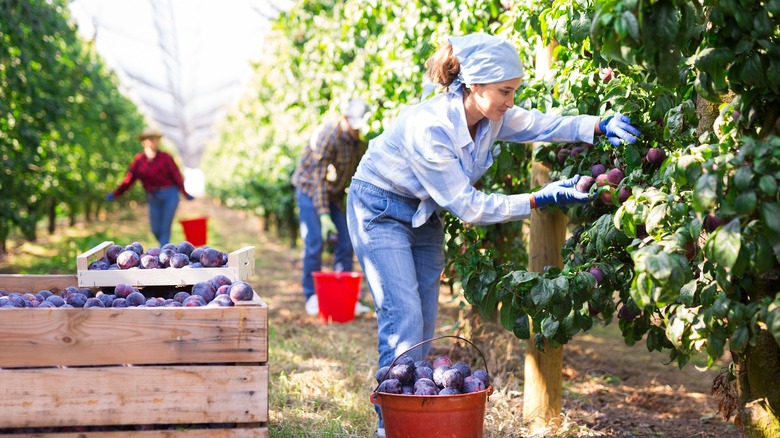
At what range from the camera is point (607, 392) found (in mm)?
4309

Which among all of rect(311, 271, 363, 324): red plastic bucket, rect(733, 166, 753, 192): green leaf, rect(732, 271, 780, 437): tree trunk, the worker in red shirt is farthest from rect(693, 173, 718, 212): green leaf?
the worker in red shirt

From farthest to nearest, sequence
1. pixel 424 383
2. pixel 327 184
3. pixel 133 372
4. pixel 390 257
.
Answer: pixel 327 184, pixel 390 257, pixel 424 383, pixel 133 372

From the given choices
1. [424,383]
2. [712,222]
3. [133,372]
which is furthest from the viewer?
[424,383]

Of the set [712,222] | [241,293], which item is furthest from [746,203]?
[241,293]

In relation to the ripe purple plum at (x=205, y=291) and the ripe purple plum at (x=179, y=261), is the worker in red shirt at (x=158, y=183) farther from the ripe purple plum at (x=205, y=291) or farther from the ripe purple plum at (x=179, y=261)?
the ripe purple plum at (x=205, y=291)

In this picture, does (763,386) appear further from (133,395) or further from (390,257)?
(133,395)

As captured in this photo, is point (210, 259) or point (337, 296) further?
point (337, 296)

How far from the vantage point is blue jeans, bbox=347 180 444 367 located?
2.95 meters

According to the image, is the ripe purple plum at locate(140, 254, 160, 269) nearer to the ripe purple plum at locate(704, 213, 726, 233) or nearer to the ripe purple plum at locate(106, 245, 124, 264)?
the ripe purple plum at locate(106, 245, 124, 264)

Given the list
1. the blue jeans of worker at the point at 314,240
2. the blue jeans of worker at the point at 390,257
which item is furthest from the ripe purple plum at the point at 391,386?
the blue jeans of worker at the point at 314,240

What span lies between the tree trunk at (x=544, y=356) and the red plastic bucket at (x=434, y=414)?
29.8 inches

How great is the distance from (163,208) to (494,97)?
6286 millimetres

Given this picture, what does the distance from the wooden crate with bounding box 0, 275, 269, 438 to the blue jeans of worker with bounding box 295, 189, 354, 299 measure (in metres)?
3.67

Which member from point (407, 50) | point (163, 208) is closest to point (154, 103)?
point (163, 208)
